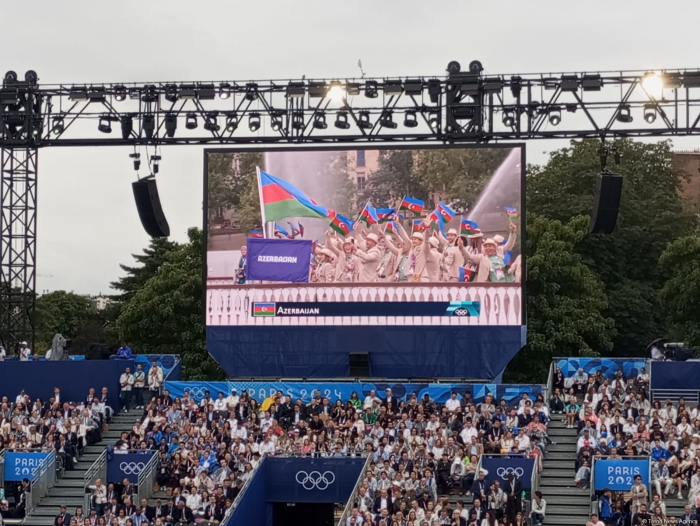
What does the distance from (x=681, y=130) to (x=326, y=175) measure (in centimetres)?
836

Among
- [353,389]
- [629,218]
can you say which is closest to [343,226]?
[353,389]

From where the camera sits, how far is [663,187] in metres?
54.8

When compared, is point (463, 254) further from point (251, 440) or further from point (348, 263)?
point (251, 440)

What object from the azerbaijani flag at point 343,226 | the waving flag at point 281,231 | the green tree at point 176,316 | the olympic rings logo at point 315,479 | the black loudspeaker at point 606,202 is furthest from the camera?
the green tree at point 176,316

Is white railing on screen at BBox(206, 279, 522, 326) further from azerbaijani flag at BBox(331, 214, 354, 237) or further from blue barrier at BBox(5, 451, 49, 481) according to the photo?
blue barrier at BBox(5, 451, 49, 481)

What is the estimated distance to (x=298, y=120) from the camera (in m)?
30.4

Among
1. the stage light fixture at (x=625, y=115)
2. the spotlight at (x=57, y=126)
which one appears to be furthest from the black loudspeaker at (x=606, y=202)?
the spotlight at (x=57, y=126)

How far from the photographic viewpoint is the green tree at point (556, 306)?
42625mm

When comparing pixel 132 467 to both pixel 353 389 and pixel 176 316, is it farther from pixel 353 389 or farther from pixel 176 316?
pixel 176 316

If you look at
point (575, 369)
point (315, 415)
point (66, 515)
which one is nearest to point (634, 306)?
point (575, 369)

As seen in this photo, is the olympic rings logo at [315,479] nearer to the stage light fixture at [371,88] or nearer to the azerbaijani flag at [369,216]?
the azerbaijani flag at [369,216]

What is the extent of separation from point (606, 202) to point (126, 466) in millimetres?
12375

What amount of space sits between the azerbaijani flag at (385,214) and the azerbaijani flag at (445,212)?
3.52ft

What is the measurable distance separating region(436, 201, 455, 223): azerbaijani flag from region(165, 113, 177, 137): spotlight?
6.70 m
